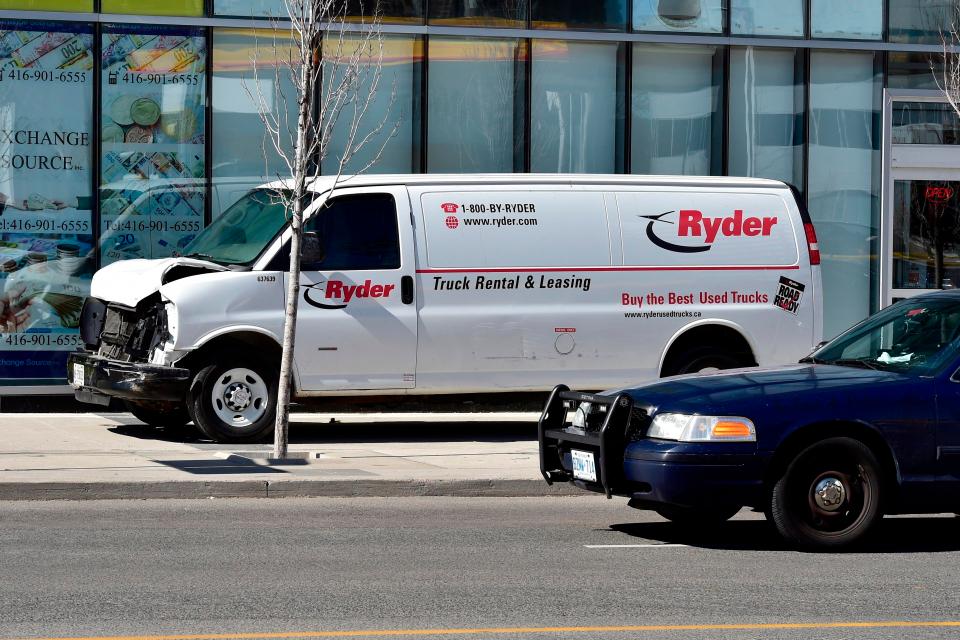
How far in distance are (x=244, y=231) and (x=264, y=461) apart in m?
2.93

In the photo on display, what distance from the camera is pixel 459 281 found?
14.3m

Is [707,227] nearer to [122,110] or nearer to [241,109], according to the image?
[241,109]

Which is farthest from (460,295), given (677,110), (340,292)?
(677,110)

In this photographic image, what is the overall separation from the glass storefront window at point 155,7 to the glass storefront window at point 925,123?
907 centimetres

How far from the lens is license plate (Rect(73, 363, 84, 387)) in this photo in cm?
1425

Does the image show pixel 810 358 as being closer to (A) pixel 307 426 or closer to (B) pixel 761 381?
(B) pixel 761 381

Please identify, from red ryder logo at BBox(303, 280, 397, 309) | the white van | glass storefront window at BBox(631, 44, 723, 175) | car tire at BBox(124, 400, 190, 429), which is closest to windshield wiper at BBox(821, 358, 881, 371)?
the white van

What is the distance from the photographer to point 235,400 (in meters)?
13.9

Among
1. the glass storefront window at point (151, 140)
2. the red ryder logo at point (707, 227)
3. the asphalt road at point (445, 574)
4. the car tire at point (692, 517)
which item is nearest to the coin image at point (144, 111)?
the glass storefront window at point (151, 140)

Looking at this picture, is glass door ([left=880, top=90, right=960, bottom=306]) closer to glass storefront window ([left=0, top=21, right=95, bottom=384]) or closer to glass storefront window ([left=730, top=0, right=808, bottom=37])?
glass storefront window ([left=730, top=0, right=808, bottom=37])

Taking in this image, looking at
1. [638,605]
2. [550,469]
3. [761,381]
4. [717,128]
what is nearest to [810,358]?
[761,381]

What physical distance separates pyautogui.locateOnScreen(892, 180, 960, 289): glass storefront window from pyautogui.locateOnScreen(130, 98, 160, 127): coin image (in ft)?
31.4

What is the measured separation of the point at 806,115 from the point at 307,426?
7844 mm

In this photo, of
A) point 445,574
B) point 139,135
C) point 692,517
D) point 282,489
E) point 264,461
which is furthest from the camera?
point 139,135
